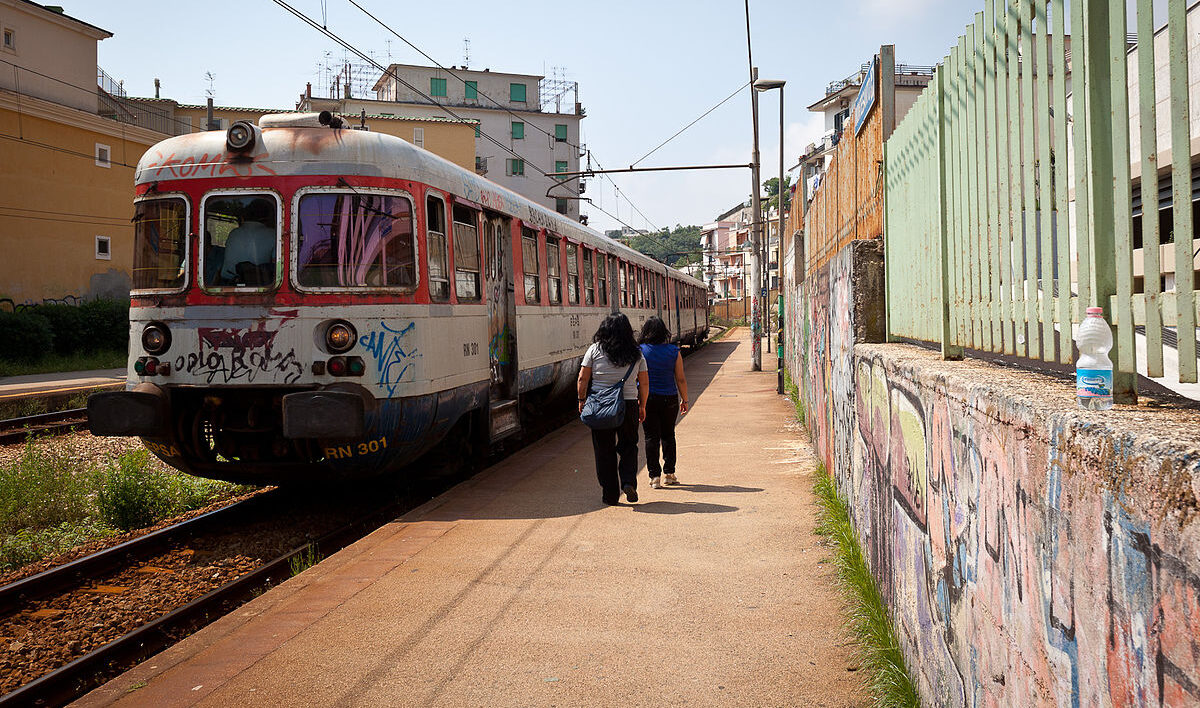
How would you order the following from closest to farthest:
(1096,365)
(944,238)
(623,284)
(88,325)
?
1. (1096,365)
2. (944,238)
3. (623,284)
4. (88,325)

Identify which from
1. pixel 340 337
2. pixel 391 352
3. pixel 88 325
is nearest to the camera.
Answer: pixel 340 337

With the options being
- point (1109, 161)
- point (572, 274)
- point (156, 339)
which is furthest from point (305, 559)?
point (572, 274)

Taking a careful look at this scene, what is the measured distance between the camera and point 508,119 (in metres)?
59.1

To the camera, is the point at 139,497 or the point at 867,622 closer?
the point at 867,622

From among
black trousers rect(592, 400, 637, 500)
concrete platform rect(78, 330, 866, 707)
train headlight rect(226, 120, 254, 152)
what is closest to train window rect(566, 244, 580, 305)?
black trousers rect(592, 400, 637, 500)

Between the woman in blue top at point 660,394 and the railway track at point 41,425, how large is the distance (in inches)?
322

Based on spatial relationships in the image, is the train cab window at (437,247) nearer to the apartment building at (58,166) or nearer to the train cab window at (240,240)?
the train cab window at (240,240)

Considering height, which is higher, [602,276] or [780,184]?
[780,184]

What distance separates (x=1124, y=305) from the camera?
208cm

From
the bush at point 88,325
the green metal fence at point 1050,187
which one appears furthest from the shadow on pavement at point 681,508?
the bush at point 88,325

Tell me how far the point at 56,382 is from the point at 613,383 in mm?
16422

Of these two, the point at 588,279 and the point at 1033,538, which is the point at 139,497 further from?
the point at 1033,538

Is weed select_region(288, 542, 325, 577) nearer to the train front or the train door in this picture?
the train front

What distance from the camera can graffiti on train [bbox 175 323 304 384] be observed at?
7.44 metres
